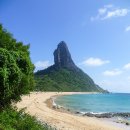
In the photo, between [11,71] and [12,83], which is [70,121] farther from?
[11,71]

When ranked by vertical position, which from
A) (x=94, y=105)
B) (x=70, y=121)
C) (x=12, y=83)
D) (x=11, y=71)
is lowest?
(x=70, y=121)

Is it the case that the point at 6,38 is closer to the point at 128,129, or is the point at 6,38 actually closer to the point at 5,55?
the point at 5,55

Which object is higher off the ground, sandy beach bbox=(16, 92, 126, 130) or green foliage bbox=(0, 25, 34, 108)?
green foliage bbox=(0, 25, 34, 108)

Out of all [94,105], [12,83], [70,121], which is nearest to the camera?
[12,83]

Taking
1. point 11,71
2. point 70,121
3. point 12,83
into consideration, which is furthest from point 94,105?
point 11,71

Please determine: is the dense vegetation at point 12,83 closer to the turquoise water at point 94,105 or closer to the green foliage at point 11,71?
the green foliage at point 11,71

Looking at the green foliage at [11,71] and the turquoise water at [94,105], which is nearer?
the green foliage at [11,71]

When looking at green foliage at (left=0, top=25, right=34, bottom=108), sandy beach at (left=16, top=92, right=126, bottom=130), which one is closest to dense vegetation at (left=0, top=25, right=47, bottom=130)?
green foliage at (left=0, top=25, right=34, bottom=108)

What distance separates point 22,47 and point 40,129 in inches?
449

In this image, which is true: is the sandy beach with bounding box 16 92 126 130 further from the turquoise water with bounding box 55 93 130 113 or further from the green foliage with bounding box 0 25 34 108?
the turquoise water with bounding box 55 93 130 113

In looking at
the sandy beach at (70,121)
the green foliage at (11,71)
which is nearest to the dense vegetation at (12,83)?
the green foliage at (11,71)

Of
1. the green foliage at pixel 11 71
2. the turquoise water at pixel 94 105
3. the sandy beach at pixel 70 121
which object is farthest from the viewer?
the turquoise water at pixel 94 105

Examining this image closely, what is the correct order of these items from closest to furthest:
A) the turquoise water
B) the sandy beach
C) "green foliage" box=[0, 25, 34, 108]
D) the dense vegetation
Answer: the dense vegetation → "green foliage" box=[0, 25, 34, 108] → the sandy beach → the turquoise water

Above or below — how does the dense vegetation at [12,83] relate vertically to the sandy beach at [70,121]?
above
